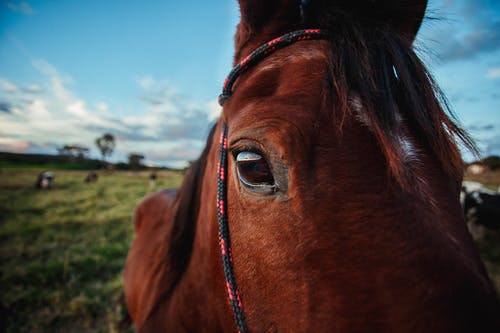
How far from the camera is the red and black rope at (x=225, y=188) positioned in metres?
1.02

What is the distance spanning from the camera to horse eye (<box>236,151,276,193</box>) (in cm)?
93

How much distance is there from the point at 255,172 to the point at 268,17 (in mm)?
776

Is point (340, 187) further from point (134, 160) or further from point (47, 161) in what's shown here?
point (47, 161)

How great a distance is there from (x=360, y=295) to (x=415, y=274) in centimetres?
15

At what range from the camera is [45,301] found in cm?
417

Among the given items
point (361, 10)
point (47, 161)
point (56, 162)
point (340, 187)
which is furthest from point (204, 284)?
point (56, 162)

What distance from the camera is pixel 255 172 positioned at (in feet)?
3.14

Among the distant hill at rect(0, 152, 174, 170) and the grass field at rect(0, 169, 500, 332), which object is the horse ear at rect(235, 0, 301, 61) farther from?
the distant hill at rect(0, 152, 174, 170)

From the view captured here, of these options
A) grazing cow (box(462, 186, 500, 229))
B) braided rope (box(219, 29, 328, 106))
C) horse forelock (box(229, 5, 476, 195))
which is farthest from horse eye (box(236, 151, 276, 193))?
grazing cow (box(462, 186, 500, 229))

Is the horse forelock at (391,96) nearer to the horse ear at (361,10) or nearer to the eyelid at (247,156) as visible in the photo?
the horse ear at (361,10)

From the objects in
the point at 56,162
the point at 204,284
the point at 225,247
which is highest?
the point at 56,162

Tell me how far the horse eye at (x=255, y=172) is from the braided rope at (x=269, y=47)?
46 centimetres

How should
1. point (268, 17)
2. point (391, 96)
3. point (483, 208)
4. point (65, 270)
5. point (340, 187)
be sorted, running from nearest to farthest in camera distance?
point (340, 187) < point (391, 96) < point (268, 17) < point (65, 270) < point (483, 208)

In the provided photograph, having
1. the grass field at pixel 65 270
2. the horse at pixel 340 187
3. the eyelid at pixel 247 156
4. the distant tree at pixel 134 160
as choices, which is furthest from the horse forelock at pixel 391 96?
the distant tree at pixel 134 160
